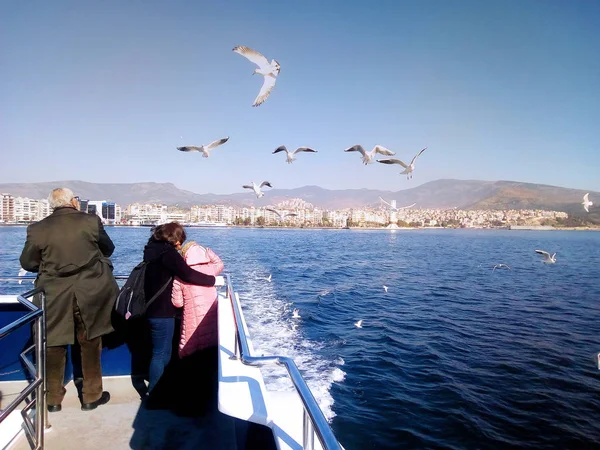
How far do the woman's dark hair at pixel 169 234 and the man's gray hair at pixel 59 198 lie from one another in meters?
0.60

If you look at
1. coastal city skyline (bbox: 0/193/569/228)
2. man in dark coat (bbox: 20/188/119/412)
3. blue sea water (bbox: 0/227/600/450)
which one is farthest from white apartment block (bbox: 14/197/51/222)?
man in dark coat (bbox: 20/188/119/412)

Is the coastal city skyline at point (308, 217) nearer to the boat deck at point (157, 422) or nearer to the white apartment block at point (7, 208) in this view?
the white apartment block at point (7, 208)

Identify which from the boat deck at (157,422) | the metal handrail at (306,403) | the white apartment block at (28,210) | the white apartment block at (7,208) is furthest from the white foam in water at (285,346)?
the white apartment block at (7,208)

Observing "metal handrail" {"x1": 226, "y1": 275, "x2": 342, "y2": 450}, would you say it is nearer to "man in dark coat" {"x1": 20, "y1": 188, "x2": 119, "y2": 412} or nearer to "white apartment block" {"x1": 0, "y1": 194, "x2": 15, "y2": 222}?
"man in dark coat" {"x1": 20, "y1": 188, "x2": 119, "y2": 412}

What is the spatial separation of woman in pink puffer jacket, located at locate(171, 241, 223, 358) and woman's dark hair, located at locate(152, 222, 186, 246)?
107mm

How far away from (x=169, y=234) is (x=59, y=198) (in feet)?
2.48

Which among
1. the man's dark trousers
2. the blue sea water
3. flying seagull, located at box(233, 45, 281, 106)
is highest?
flying seagull, located at box(233, 45, 281, 106)

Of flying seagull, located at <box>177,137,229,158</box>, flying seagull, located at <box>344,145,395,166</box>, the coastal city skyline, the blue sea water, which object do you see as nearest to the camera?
the blue sea water

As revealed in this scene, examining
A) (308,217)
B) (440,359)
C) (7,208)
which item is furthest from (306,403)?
(308,217)

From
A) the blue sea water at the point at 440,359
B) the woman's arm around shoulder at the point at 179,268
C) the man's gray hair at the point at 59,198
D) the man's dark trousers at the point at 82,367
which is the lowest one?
the blue sea water at the point at 440,359

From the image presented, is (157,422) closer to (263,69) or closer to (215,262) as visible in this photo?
(215,262)

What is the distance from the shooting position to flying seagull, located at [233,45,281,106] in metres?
10.1

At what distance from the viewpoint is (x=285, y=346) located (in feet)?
30.5

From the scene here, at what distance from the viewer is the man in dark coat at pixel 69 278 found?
270cm
